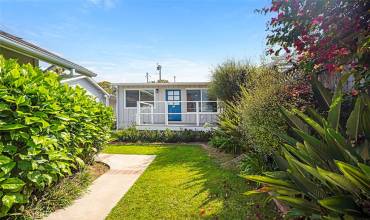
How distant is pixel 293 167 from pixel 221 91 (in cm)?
1112

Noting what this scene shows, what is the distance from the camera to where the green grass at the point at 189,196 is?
4.57m

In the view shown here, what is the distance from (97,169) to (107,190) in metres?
2.06

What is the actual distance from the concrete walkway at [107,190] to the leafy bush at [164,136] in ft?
14.4

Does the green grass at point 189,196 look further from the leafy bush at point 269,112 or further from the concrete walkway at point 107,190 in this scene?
the leafy bush at point 269,112

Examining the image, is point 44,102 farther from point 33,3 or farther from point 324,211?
point 33,3

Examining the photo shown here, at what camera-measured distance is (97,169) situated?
7.90m

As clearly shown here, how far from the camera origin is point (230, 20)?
1017 centimetres

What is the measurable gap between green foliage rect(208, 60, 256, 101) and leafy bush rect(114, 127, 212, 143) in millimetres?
2237

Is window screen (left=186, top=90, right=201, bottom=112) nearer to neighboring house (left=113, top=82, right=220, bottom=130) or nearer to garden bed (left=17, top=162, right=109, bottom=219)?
neighboring house (left=113, top=82, right=220, bottom=130)

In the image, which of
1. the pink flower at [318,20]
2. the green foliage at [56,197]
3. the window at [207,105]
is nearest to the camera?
the pink flower at [318,20]

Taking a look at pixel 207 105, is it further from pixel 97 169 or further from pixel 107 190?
pixel 107 190

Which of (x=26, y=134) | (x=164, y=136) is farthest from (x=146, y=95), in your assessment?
(x=26, y=134)

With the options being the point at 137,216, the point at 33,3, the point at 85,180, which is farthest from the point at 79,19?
the point at 137,216

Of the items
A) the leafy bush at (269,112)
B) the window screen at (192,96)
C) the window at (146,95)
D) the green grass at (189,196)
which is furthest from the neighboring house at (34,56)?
the window screen at (192,96)
